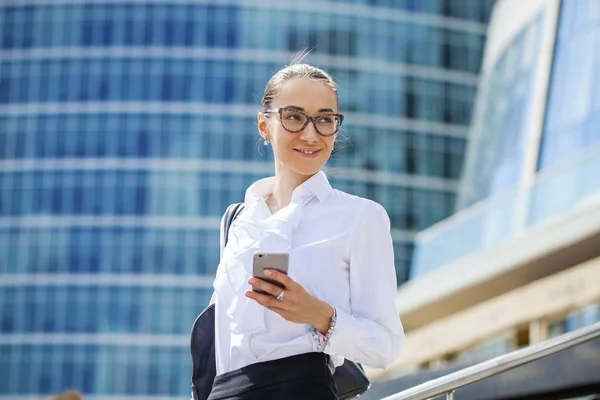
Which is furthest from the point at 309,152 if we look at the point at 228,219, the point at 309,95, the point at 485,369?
the point at 485,369

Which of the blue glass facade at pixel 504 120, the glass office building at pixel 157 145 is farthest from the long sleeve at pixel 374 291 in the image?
the glass office building at pixel 157 145

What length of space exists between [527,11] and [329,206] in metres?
21.8

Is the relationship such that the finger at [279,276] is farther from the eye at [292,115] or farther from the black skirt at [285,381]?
the eye at [292,115]

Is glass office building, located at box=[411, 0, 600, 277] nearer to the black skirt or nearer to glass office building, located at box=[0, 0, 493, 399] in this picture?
the black skirt

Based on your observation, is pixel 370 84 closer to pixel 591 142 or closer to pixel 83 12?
pixel 83 12

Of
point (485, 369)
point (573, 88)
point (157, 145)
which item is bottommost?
point (485, 369)

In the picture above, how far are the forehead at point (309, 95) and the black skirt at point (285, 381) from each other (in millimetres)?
771

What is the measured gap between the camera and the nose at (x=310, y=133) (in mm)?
3775

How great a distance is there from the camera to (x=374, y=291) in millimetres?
3617

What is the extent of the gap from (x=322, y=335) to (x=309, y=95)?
2.48 feet

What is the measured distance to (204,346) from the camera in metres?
3.83

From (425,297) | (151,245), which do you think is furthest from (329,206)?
(151,245)

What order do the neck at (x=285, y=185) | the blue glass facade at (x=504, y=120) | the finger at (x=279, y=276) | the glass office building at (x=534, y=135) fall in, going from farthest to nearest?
the blue glass facade at (x=504, y=120)
the glass office building at (x=534, y=135)
the neck at (x=285, y=185)
the finger at (x=279, y=276)

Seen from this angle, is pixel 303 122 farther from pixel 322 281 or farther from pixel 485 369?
pixel 485 369
